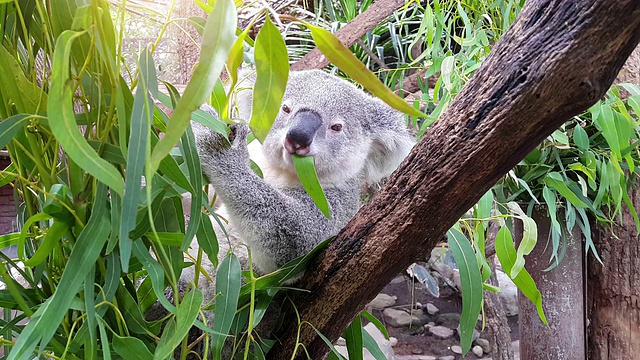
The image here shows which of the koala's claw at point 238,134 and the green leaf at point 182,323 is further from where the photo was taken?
the koala's claw at point 238,134

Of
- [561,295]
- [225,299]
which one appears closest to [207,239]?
[225,299]

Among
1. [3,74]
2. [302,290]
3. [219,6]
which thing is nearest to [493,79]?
[219,6]

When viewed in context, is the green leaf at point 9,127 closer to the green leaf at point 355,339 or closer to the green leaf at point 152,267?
the green leaf at point 152,267

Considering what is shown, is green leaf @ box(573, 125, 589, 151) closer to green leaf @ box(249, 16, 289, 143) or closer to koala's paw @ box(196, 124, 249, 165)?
koala's paw @ box(196, 124, 249, 165)

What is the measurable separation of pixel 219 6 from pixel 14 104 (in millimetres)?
480

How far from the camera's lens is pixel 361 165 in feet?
5.98

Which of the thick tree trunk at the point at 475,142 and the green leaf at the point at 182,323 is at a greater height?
the thick tree trunk at the point at 475,142

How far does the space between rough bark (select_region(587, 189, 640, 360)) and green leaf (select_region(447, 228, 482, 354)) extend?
5.88ft

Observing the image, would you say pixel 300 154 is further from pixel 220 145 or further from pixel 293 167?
pixel 220 145

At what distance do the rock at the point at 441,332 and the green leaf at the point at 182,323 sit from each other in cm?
423

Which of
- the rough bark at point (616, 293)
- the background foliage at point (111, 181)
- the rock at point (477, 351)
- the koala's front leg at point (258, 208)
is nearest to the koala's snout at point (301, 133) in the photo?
the koala's front leg at point (258, 208)

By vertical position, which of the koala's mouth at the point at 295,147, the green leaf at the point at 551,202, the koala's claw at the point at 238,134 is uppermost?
the green leaf at the point at 551,202

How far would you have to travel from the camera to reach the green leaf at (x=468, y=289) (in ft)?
3.59

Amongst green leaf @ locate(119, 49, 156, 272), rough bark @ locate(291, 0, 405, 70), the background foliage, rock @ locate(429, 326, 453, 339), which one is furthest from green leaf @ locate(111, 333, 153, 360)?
rock @ locate(429, 326, 453, 339)
